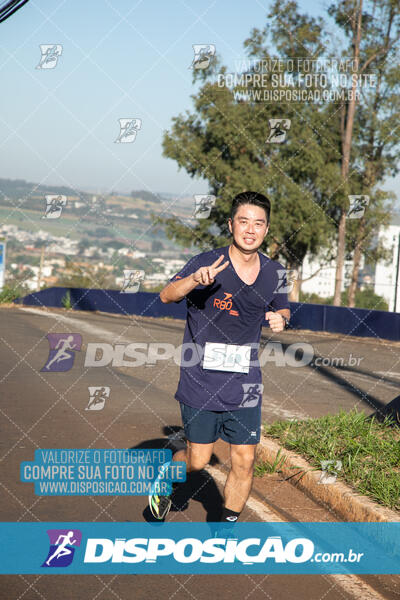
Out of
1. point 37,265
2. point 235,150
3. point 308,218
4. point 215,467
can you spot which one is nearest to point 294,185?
point 308,218

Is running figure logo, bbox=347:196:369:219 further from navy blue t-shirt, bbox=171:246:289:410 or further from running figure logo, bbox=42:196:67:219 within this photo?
navy blue t-shirt, bbox=171:246:289:410

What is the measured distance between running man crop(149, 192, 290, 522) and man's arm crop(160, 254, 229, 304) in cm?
1

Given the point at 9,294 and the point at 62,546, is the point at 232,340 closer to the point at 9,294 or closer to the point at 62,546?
the point at 62,546

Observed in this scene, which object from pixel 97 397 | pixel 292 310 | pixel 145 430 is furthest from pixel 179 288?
pixel 292 310

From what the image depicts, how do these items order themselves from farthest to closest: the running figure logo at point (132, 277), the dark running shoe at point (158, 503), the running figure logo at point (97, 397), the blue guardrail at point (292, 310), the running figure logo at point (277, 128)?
1. the running figure logo at point (277, 128)
2. the running figure logo at point (132, 277)
3. the blue guardrail at point (292, 310)
4. the running figure logo at point (97, 397)
5. the dark running shoe at point (158, 503)

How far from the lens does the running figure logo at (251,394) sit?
14.1 ft

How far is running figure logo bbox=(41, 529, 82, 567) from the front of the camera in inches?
162

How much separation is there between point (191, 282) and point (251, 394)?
2.70 feet

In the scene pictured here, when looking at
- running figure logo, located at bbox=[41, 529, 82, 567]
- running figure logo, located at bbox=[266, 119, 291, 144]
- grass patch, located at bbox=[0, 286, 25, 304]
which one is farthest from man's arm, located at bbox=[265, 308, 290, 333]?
grass patch, located at bbox=[0, 286, 25, 304]

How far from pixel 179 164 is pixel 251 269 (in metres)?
36.6

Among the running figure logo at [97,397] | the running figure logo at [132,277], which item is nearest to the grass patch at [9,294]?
the running figure logo at [132,277]

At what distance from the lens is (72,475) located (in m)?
5.84

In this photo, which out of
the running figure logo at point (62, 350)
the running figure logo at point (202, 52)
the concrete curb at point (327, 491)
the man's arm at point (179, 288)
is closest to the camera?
the man's arm at point (179, 288)

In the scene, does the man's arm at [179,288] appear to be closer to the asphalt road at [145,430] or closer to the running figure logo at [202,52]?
the asphalt road at [145,430]
